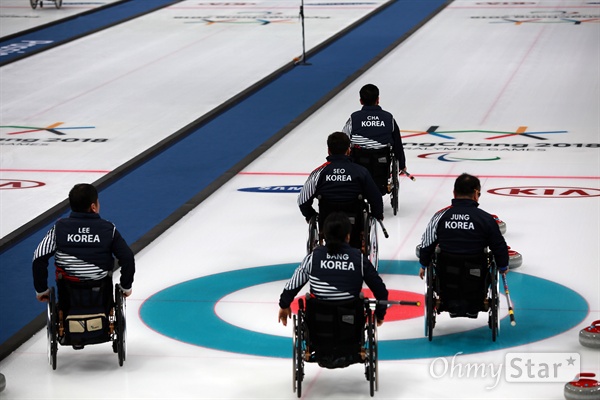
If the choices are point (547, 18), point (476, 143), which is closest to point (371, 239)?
point (476, 143)

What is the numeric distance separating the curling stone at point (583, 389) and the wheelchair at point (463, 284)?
1.17 meters

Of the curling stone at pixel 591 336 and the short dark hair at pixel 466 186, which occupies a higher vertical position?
the short dark hair at pixel 466 186

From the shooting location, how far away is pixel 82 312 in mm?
8102

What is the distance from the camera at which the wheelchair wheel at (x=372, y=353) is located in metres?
7.44

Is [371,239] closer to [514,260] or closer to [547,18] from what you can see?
[514,260]

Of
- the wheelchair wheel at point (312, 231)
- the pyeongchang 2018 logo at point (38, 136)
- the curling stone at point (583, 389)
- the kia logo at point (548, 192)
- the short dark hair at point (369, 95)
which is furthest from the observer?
the pyeongchang 2018 logo at point (38, 136)

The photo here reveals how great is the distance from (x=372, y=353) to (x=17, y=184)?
26.6 feet

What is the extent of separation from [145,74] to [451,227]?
1446 centimetres

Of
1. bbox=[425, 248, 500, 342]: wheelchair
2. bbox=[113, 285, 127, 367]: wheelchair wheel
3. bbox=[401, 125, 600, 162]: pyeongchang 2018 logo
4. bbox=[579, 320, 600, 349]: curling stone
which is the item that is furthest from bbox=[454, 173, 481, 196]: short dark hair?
bbox=[401, 125, 600, 162]: pyeongchang 2018 logo

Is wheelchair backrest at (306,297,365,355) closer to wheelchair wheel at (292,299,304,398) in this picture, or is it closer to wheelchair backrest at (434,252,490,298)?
wheelchair wheel at (292,299,304,398)

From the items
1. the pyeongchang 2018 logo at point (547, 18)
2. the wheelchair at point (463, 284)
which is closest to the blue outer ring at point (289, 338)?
the wheelchair at point (463, 284)

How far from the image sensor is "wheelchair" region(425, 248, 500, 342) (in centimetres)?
842

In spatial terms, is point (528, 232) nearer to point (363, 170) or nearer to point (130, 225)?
point (363, 170)

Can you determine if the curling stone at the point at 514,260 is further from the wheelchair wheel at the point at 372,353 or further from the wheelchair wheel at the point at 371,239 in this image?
the wheelchair wheel at the point at 372,353
